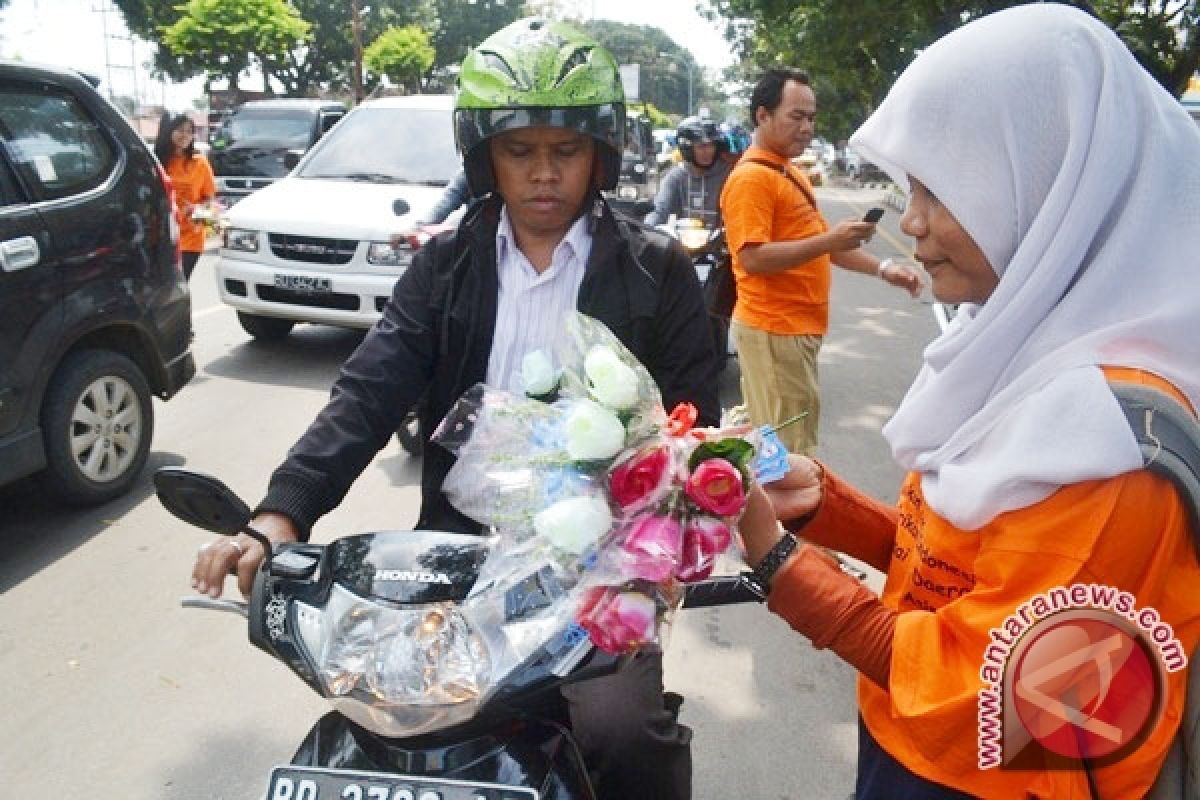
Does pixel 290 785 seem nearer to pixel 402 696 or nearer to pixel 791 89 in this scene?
pixel 402 696

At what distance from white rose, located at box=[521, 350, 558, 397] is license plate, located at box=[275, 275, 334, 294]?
583 centimetres

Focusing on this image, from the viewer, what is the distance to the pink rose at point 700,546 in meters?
1.22

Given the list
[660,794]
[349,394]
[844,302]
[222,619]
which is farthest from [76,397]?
[844,302]

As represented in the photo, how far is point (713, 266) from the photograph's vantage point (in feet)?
20.3

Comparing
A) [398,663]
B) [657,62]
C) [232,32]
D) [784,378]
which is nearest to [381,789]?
[398,663]

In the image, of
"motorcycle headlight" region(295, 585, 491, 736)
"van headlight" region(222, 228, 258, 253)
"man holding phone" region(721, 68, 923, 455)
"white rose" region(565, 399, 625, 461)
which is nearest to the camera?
"white rose" region(565, 399, 625, 461)

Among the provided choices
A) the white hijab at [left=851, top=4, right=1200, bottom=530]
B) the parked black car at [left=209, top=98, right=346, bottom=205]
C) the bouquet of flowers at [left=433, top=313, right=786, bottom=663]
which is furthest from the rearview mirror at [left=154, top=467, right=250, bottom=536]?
the parked black car at [left=209, top=98, right=346, bottom=205]

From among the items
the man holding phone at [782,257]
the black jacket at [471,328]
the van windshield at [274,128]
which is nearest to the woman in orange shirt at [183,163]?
the man holding phone at [782,257]

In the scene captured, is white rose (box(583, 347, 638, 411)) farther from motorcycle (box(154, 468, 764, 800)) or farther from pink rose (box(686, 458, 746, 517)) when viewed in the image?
motorcycle (box(154, 468, 764, 800))

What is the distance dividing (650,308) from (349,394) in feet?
2.10

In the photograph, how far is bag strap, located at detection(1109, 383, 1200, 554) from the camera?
1.08 m

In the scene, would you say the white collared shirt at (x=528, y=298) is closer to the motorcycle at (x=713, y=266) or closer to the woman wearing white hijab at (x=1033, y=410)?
the woman wearing white hijab at (x=1033, y=410)

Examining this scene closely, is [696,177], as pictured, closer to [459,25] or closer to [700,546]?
[700,546]

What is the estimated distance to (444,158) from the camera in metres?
7.75
